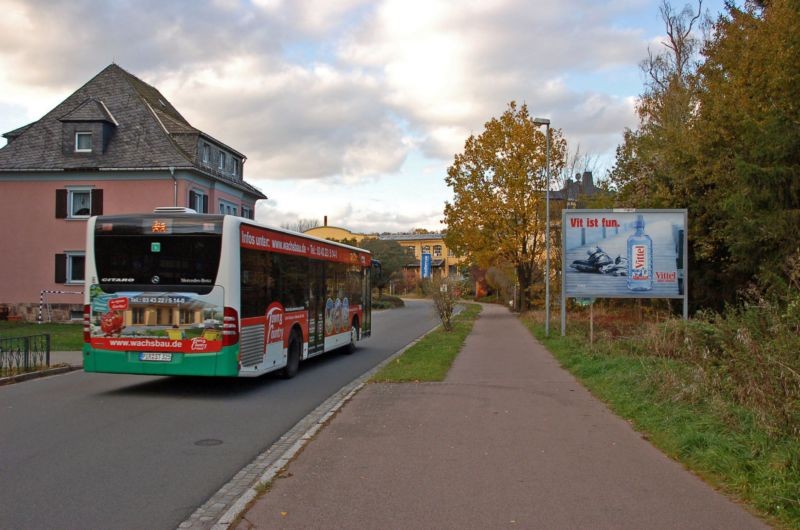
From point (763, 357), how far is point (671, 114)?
22.6 m

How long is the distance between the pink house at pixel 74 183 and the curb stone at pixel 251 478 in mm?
27197

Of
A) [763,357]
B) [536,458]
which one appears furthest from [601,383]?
[536,458]

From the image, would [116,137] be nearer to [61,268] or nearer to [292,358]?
[61,268]

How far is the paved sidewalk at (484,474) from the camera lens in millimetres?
5137

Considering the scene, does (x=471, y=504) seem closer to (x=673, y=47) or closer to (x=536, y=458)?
(x=536, y=458)

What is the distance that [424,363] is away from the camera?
49.1 ft

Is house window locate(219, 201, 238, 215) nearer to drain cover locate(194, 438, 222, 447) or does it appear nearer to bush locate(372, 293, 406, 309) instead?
bush locate(372, 293, 406, 309)

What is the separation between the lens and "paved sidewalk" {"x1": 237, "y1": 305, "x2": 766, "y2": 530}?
5137mm

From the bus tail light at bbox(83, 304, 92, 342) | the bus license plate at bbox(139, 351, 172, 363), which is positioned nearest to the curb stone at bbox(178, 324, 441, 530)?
the bus license plate at bbox(139, 351, 172, 363)

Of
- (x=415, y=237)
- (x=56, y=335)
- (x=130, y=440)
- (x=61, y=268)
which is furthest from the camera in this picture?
(x=415, y=237)

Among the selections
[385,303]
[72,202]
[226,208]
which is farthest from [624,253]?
[385,303]

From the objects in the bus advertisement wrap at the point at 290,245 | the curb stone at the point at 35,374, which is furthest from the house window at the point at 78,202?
the curb stone at the point at 35,374

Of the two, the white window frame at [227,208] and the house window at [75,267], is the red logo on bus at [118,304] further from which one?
the white window frame at [227,208]

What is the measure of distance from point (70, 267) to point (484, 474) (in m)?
33.1
